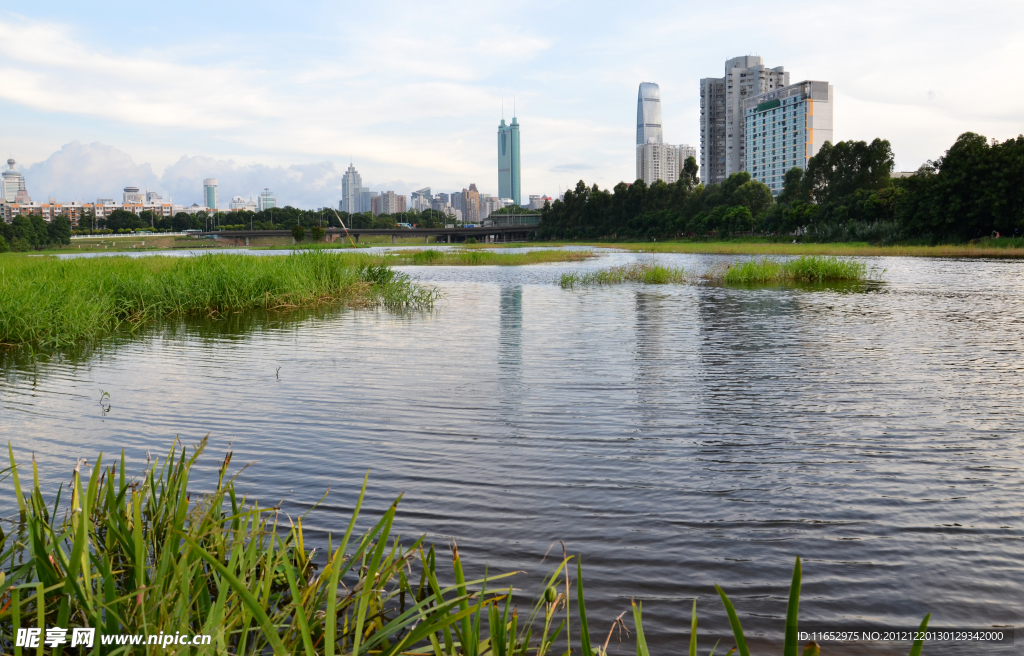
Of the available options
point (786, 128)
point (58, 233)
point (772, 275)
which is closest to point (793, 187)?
point (772, 275)

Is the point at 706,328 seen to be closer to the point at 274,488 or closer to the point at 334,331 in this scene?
the point at 334,331

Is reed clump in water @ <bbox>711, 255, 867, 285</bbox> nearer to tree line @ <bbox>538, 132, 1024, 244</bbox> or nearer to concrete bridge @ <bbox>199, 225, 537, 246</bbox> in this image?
tree line @ <bbox>538, 132, 1024, 244</bbox>

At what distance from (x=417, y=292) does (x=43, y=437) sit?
14521 millimetres

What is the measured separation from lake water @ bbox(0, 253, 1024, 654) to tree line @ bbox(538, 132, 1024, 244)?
162 feet

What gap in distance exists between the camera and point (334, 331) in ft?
42.3

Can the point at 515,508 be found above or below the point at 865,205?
below

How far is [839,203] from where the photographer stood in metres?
68.9

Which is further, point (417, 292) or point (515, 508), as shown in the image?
point (417, 292)

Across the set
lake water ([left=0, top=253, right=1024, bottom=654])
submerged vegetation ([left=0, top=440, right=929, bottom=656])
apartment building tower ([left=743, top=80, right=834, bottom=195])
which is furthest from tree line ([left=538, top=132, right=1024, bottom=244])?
apartment building tower ([left=743, top=80, right=834, bottom=195])

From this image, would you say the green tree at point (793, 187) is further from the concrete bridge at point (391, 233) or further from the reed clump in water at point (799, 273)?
the reed clump in water at point (799, 273)

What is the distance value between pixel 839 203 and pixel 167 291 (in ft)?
224

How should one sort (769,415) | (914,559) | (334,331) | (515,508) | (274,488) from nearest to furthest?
(914,559), (515,508), (274,488), (769,415), (334,331)

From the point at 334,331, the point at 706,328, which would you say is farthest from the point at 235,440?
the point at 706,328

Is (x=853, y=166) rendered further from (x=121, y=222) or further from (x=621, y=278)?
(x=121, y=222)
